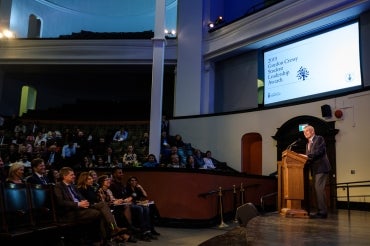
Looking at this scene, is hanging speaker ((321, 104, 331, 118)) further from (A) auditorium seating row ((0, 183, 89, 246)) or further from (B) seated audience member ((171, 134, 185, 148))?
(A) auditorium seating row ((0, 183, 89, 246))

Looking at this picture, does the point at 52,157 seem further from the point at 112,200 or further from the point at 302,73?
the point at 302,73

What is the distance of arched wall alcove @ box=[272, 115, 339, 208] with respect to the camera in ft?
29.7

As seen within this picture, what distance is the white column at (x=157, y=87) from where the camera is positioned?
1074 centimetres

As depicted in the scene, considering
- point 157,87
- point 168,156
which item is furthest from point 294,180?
point 157,87

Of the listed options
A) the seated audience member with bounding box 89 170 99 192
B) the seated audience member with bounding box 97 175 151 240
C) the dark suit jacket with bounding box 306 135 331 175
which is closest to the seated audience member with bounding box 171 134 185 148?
the seated audience member with bounding box 89 170 99 192

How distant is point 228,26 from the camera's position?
13.1 meters

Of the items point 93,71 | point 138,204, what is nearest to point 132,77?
point 93,71

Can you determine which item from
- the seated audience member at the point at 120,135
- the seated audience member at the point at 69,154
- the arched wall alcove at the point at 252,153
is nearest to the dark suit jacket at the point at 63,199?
the seated audience member at the point at 69,154

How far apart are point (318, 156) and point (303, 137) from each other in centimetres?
493

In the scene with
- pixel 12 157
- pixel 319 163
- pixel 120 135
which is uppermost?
pixel 120 135

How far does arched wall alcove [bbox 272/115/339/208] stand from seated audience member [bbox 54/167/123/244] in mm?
5209

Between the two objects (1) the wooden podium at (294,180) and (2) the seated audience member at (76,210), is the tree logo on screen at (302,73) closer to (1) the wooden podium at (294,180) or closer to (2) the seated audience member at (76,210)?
(1) the wooden podium at (294,180)

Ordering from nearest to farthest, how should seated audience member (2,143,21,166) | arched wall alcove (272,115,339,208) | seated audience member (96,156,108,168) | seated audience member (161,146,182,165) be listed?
arched wall alcove (272,115,339,208) → seated audience member (2,143,21,166) → seated audience member (161,146,182,165) → seated audience member (96,156,108,168)

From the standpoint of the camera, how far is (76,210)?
15.0 ft
